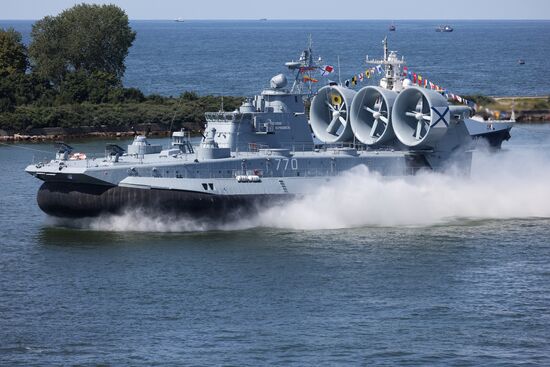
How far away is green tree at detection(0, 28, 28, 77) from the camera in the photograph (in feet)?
301

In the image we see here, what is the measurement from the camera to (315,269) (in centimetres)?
3906

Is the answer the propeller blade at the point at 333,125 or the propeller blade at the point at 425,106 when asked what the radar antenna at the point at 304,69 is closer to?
the propeller blade at the point at 333,125

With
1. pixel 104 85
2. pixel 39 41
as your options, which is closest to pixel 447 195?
pixel 104 85

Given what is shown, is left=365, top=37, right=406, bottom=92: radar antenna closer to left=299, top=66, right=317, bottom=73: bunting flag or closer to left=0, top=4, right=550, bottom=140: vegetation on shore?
left=299, top=66, right=317, bottom=73: bunting flag

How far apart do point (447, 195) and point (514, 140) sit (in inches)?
1073

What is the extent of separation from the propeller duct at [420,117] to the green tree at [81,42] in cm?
4831

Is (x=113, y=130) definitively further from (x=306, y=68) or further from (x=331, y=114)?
(x=306, y=68)

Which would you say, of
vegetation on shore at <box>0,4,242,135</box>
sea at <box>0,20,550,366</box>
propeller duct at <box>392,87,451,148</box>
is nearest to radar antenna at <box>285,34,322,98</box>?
propeller duct at <box>392,87,451,148</box>

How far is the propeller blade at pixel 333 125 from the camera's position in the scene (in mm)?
52875

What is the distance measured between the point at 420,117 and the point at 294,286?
14.9 metres

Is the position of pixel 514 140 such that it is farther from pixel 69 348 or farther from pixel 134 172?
pixel 69 348

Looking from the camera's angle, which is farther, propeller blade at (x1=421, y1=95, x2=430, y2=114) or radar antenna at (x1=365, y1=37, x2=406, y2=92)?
radar antenna at (x1=365, y1=37, x2=406, y2=92)

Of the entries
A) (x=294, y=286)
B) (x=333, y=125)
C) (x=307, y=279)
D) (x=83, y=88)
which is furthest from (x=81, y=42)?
(x=294, y=286)

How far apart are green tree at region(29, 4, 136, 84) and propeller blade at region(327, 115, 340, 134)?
146 feet
